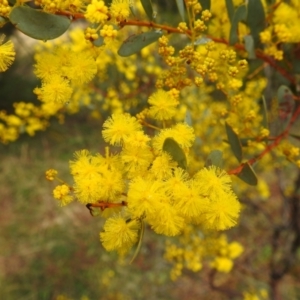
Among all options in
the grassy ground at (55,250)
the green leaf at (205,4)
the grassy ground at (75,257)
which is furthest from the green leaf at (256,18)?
the grassy ground at (55,250)

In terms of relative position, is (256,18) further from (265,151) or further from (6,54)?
(6,54)

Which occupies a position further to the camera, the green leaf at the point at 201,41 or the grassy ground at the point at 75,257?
the grassy ground at the point at 75,257

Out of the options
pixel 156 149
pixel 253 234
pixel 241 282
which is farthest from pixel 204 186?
pixel 253 234

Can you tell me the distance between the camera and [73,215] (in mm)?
3771

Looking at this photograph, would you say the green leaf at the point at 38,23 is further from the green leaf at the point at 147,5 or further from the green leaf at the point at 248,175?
the green leaf at the point at 248,175

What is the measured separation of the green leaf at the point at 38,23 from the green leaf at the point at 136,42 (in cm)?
16

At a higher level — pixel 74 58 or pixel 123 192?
pixel 74 58

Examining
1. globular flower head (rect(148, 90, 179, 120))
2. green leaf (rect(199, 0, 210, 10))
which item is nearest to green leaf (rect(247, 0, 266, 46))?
green leaf (rect(199, 0, 210, 10))

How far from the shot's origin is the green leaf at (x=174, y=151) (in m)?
0.76

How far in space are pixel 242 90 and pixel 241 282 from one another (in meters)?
1.96

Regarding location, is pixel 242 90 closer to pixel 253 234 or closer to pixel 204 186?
pixel 204 186

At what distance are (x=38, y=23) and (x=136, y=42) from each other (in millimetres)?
218

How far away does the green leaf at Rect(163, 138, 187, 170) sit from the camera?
76 centimetres

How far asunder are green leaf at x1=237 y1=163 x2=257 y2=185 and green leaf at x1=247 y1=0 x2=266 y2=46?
1.25ft
